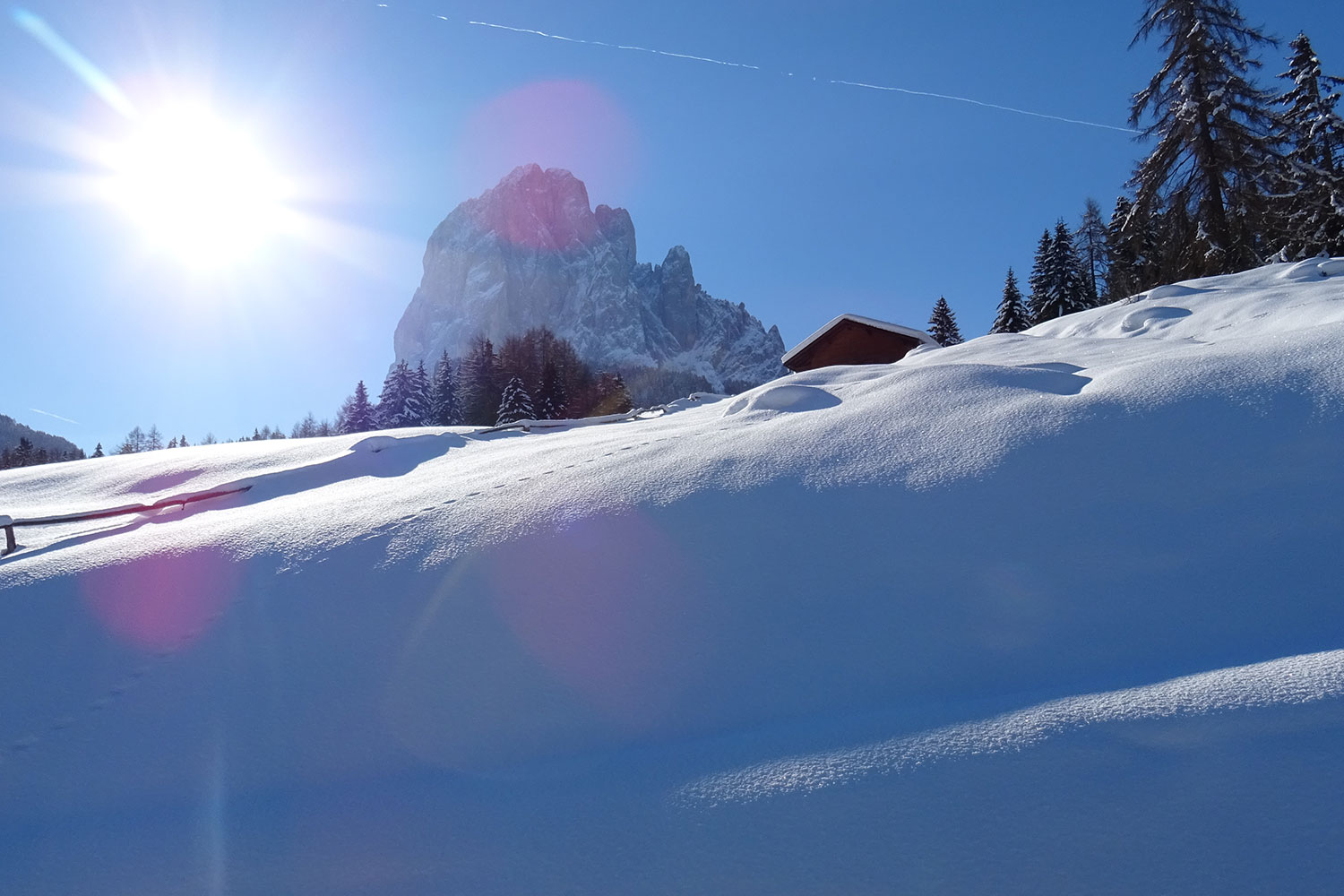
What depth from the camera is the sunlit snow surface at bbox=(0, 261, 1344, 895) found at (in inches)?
56.7

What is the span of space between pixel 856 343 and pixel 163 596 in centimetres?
1663

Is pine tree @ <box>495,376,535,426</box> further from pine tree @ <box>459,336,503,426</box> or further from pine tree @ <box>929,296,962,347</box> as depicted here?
pine tree @ <box>929,296,962,347</box>

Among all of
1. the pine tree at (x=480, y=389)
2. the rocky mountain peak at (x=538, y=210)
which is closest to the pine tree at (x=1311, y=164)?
the pine tree at (x=480, y=389)

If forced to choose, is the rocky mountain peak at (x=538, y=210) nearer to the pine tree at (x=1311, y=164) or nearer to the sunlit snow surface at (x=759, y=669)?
the pine tree at (x=1311, y=164)

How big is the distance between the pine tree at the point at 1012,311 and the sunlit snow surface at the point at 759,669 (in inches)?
1152

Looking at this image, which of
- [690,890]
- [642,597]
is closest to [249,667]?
[642,597]

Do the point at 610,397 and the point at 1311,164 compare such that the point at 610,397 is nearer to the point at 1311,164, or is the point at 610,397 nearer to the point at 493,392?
the point at 493,392

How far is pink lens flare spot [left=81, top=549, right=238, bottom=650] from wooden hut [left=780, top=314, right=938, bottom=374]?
45.3ft

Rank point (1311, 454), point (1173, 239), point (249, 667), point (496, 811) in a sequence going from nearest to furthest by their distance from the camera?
point (496, 811) → point (249, 667) → point (1311, 454) → point (1173, 239)

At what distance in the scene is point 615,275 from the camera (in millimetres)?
168000

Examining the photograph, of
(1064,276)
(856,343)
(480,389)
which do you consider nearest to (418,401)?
(480,389)

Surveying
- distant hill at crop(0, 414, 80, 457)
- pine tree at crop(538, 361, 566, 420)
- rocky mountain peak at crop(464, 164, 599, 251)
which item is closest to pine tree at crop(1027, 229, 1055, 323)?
pine tree at crop(538, 361, 566, 420)

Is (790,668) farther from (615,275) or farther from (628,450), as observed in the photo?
(615,275)

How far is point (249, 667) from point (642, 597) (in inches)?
51.5
